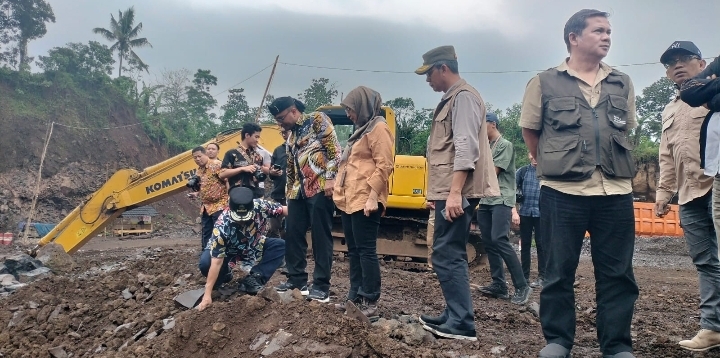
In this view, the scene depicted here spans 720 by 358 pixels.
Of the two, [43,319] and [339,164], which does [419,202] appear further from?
[43,319]

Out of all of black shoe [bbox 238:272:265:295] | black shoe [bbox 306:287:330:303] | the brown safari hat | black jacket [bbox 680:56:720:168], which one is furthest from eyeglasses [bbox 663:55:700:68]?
black shoe [bbox 238:272:265:295]

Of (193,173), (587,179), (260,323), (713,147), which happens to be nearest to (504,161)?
(713,147)

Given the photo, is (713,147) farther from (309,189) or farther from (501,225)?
(309,189)

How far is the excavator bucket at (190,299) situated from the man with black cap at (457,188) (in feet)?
6.40

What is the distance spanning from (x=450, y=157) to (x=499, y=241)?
207cm

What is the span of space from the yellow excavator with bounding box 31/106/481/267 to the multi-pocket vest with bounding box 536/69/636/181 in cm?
565

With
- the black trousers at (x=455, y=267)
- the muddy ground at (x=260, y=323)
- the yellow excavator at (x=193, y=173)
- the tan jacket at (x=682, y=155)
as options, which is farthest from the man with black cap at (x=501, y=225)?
the yellow excavator at (x=193, y=173)

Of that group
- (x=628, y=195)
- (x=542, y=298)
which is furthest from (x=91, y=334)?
(x=628, y=195)

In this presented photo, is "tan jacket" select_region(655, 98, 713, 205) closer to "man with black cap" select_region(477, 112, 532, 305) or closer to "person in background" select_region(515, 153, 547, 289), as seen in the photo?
"man with black cap" select_region(477, 112, 532, 305)

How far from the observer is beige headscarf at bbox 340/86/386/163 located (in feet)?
14.3

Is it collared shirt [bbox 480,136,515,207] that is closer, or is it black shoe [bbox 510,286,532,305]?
black shoe [bbox 510,286,532,305]

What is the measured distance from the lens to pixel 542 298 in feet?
10.4

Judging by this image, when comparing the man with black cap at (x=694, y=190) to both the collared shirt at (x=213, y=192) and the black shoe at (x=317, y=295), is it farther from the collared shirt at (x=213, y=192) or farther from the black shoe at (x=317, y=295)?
the collared shirt at (x=213, y=192)

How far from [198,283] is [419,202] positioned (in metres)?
4.21
